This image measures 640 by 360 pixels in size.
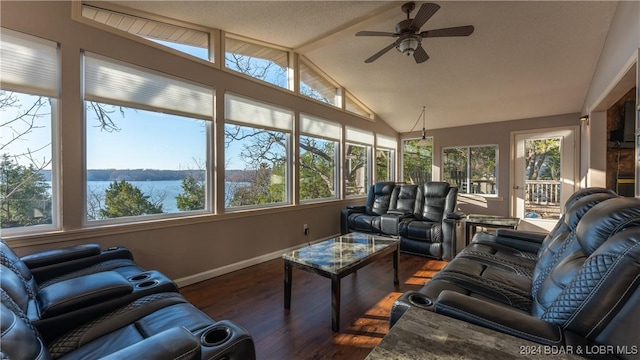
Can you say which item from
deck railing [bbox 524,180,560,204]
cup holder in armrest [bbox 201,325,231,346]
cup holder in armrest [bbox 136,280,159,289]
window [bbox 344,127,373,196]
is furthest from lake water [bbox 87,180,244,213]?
deck railing [bbox 524,180,560,204]

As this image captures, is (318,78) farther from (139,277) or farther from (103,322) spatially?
(103,322)

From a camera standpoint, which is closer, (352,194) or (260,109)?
(260,109)

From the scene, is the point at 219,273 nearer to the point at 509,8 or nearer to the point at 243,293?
the point at 243,293

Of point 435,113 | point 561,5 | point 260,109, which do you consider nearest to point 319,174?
point 260,109

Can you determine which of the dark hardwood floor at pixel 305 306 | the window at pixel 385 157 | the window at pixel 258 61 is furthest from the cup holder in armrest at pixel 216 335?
the window at pixel 385 157

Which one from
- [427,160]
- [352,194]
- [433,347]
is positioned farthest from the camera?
[427,160]

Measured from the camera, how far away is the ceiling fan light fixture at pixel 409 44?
8.57ft

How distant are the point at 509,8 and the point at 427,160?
155 inches

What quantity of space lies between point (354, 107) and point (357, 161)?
1.09 metres

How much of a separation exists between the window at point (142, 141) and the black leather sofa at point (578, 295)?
2.54 metres

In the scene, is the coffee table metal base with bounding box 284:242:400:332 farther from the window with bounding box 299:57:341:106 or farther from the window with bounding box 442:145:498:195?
the window with bounding box 442:145:498:195

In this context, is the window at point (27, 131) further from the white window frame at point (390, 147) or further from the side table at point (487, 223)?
the white window frame at point (390, 147)

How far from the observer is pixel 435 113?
5531 millimetres

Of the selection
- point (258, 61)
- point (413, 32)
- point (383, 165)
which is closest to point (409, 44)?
point (413, 32)
